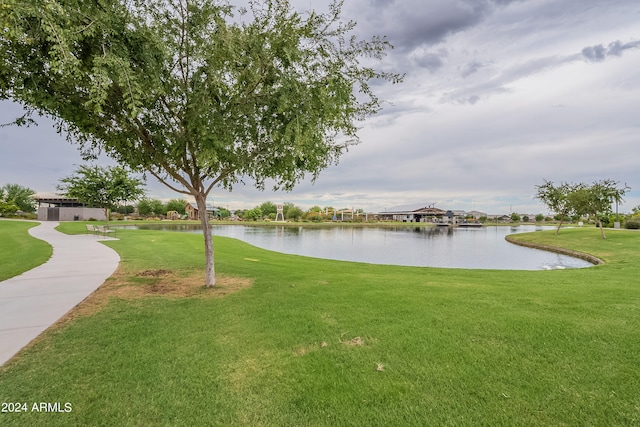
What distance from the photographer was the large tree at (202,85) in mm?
5023

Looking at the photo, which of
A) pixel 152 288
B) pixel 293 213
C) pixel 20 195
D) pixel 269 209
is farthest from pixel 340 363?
pixel 269 209

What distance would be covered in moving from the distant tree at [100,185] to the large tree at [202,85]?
19.8 meters

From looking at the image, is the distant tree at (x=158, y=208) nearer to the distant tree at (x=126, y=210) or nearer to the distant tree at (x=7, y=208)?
the distant tree at (x=126, y=210)

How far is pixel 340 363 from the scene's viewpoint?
12.7 feet

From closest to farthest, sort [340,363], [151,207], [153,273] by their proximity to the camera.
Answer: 1. [340,363]
2. [153,273]
3. [151,207]

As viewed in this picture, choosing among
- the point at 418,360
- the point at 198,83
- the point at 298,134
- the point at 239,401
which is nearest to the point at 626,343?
the point at 418,360

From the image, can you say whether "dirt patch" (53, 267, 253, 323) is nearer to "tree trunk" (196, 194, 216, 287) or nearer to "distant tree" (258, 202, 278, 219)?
"tree trunk" (196, 194, 216, 287)

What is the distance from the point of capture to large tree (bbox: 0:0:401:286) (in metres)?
5.02

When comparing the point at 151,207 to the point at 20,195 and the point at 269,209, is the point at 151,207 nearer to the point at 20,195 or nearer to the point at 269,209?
the point at 20,195

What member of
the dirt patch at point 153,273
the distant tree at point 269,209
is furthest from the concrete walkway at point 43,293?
the distant tree at point 269,209

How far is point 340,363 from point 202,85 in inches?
216

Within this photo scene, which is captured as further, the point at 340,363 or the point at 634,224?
the point at 634,224

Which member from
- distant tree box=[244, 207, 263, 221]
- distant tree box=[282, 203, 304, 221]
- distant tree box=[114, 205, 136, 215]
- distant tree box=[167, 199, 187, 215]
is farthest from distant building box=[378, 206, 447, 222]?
distant tree box=[114, 205, 136, 215]

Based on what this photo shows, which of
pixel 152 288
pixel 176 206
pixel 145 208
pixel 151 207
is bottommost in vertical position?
pixel 152 288
